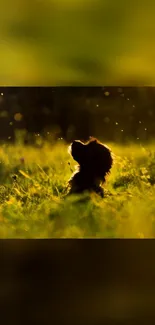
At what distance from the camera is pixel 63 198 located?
1448 mm

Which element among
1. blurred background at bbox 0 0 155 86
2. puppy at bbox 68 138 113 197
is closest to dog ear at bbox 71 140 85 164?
puppy at bbox 68 138 113 197

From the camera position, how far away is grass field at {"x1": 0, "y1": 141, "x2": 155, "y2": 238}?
1432mm

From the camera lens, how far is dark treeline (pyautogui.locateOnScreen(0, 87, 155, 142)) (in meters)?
1.44

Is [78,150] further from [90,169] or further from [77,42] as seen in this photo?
[77,42]

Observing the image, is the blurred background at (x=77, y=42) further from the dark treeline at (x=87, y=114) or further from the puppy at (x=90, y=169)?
the puppy at (x=90, y=169)

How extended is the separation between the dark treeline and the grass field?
51 millimetres

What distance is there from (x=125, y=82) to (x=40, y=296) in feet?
2.44

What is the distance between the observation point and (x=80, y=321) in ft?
3.85

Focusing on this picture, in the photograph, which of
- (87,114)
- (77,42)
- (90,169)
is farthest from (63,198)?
(77,42)

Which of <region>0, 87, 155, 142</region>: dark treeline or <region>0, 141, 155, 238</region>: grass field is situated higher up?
<region>0, 87, 155, 142</region>: dark treeline

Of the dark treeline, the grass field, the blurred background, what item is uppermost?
the blurred background

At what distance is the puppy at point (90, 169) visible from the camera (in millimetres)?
1446

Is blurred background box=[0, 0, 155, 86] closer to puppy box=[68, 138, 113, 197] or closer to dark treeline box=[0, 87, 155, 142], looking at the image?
dark treeline box=[0, 87, 155, 142]

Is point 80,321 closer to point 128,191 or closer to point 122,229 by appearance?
point 122,229
